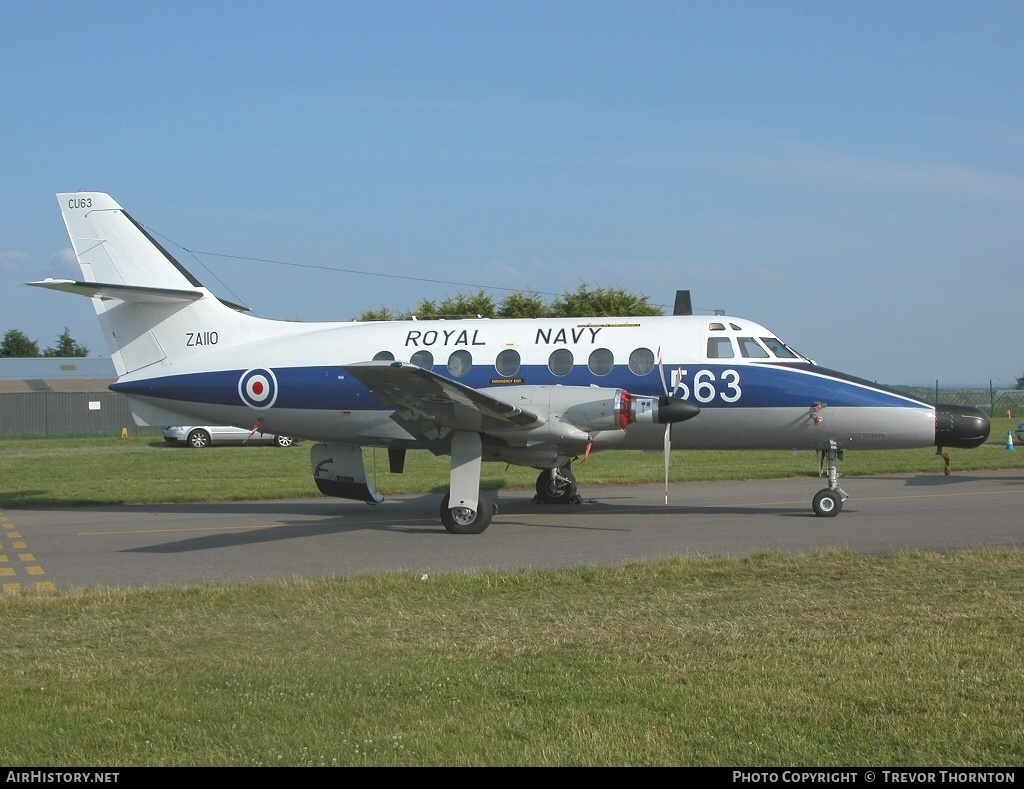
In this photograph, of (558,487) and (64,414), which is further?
(64,414)

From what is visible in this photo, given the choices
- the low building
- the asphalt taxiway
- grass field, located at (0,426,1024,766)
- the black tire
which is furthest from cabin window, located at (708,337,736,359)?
the low building

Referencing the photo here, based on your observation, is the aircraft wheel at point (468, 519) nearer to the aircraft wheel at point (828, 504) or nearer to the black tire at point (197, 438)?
the aircraft wheel at point (828, 504)

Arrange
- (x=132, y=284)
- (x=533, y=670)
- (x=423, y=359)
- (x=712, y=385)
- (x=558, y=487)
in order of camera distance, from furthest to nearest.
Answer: (x=132, y=284) → (x=558, y=487) → (x=423, y=359) → (x=712, y=385) → (x=533, y=670)

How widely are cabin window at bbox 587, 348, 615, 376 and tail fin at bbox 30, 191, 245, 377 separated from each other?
6.88 meters

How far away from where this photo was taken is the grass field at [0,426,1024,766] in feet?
18.0

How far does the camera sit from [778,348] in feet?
55.0

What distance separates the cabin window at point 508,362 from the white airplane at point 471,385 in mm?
24

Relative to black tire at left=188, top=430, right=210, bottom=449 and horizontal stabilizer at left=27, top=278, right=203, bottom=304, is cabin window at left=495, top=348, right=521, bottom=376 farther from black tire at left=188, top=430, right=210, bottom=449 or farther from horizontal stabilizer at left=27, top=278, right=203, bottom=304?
black tire at left=188, top=430, right=210, bottom=449

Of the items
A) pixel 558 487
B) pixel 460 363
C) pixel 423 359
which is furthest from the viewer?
pixel 558 487

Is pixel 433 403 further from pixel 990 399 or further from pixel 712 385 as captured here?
pixel 990 399

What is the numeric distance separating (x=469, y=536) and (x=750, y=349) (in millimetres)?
5635

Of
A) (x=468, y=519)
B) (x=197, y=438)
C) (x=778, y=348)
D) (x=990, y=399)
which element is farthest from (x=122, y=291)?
(x=990, y=399)

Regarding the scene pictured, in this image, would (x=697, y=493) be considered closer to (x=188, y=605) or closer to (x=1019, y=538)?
(x=1019, y=538)

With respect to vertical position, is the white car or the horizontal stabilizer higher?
the horizontal stabilizer
